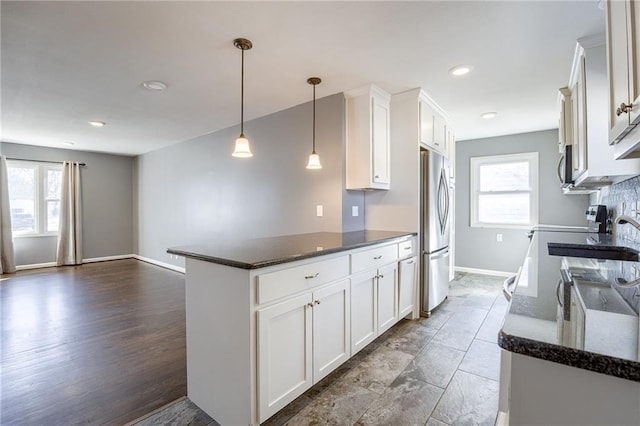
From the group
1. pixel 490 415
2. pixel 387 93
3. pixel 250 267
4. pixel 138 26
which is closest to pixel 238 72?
pixel 138 26

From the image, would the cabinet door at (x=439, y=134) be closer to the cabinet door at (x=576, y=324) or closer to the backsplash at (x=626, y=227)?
the backsplash at (x=626, y=227)

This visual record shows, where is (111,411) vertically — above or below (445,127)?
below

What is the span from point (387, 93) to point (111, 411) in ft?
11.4

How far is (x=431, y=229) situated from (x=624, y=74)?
232 cm

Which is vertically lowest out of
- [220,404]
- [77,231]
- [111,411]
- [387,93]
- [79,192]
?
[111,411]

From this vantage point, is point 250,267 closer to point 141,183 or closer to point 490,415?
point 490,415

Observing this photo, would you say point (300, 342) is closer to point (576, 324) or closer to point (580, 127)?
point (576, 324)

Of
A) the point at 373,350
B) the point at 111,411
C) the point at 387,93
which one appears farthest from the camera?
the point at 387,93

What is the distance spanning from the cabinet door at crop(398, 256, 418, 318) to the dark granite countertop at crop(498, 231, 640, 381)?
1.77 meters

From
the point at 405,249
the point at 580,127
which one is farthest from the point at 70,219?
the point at 580,127

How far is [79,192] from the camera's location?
20.4 feet

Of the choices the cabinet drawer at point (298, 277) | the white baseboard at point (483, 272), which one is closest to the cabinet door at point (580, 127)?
the cabinet drawer at point (298, 277)

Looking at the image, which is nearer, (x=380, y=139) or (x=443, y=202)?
(x=380, y=139)

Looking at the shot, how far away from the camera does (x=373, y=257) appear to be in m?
2.44
